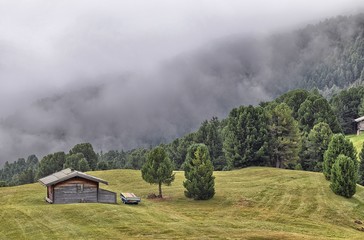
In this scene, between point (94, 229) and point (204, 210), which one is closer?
point (94, 229)

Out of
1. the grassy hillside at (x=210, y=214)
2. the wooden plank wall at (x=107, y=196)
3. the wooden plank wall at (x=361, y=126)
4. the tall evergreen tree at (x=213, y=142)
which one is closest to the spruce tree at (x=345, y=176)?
the grassy hillside at (x=210, y=214)

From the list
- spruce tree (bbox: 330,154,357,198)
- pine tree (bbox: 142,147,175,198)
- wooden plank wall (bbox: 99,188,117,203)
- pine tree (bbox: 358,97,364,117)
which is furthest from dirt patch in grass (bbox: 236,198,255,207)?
pine tree (bbox: 358,97,364,117)

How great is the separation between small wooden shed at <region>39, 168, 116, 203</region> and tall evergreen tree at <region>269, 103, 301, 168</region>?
4786cm

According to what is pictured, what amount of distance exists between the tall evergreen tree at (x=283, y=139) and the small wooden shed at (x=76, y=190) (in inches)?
1884

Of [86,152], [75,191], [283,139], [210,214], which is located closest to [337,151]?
[283,139]

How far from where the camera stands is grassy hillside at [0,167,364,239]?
4731 centimetres

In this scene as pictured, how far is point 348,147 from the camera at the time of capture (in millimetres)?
78312

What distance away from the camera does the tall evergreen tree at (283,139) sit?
103 meters

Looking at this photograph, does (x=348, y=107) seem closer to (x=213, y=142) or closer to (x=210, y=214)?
(x=213, y=142)

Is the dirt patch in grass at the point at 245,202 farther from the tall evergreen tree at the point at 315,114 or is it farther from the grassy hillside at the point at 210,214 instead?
the tall evergreen tree at the point at 315,114

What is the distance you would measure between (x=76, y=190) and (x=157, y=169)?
12166 mm

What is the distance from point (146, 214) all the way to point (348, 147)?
126ft

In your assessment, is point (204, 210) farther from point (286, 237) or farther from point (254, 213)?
point (286, 237)

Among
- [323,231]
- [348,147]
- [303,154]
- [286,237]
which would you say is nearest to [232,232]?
[286,237]
